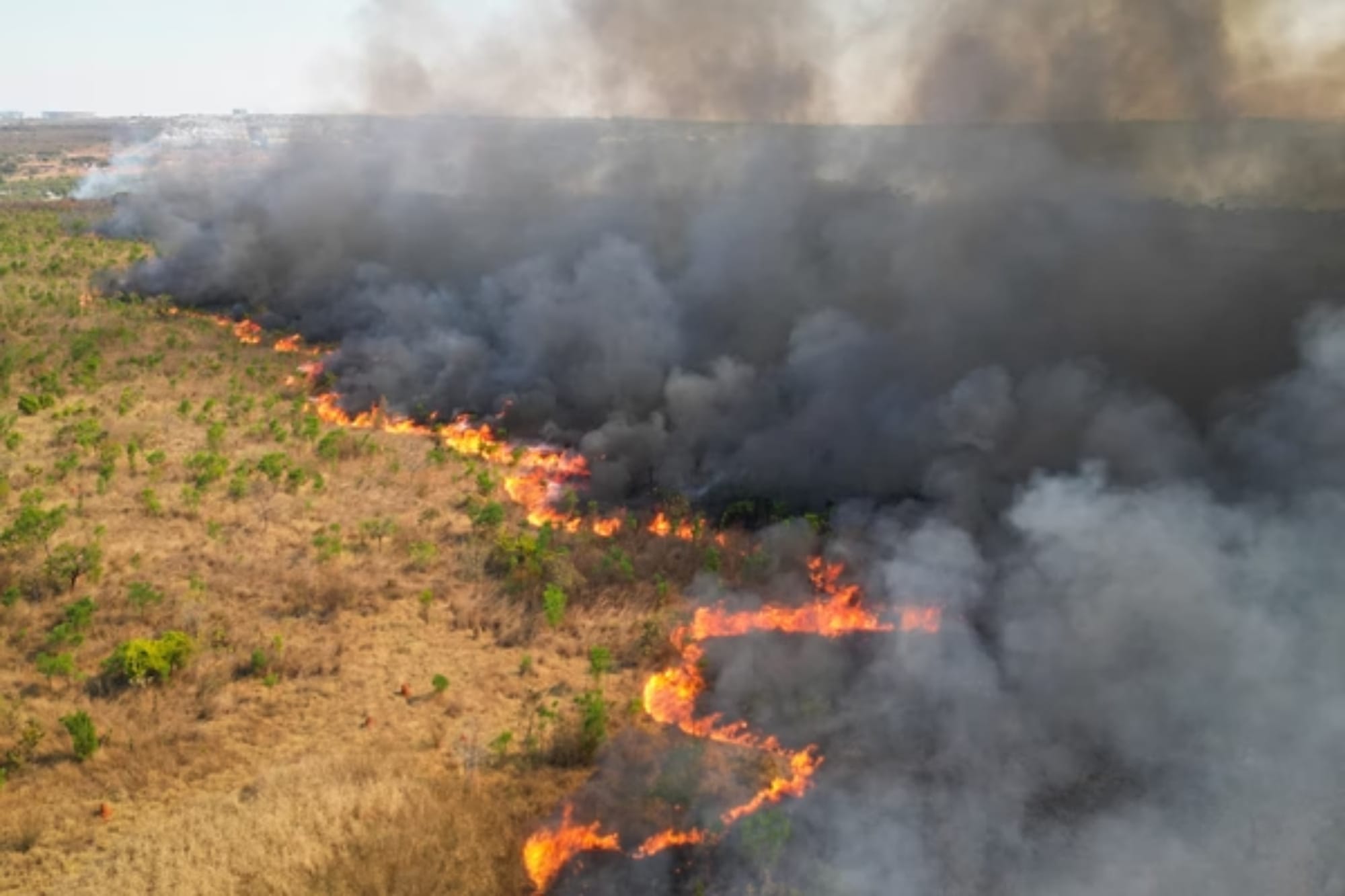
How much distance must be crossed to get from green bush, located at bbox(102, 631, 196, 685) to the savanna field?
0.05 m

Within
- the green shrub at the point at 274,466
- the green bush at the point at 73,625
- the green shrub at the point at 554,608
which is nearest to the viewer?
the green bush at the point at 73,625

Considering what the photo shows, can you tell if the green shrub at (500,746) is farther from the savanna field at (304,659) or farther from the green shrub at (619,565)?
the green shrub at (619,565)

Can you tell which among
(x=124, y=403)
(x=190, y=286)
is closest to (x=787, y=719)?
(x=124, y=403)

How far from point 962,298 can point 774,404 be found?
21.5ft

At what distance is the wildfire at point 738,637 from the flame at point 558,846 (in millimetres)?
32

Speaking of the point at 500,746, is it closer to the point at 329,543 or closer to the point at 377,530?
the point at 329,543

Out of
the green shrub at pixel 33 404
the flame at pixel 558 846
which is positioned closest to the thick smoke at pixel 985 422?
the flame at pixel 558 846

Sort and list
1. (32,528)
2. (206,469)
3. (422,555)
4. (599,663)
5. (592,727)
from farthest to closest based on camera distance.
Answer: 1. (206,469)
2. (422,555)
3. (32,528)
4. (599,663)
5. (592,727)

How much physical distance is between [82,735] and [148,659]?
77.0 inches

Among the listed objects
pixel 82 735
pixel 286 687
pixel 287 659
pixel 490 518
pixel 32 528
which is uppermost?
pixel 490 518

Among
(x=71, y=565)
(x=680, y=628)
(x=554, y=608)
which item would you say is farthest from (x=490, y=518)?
(x=71, y=565)

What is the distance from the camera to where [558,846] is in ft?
39.0

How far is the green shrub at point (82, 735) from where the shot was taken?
13133 mm

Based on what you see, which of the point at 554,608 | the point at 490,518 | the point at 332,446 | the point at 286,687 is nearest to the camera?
the point at 286,687
